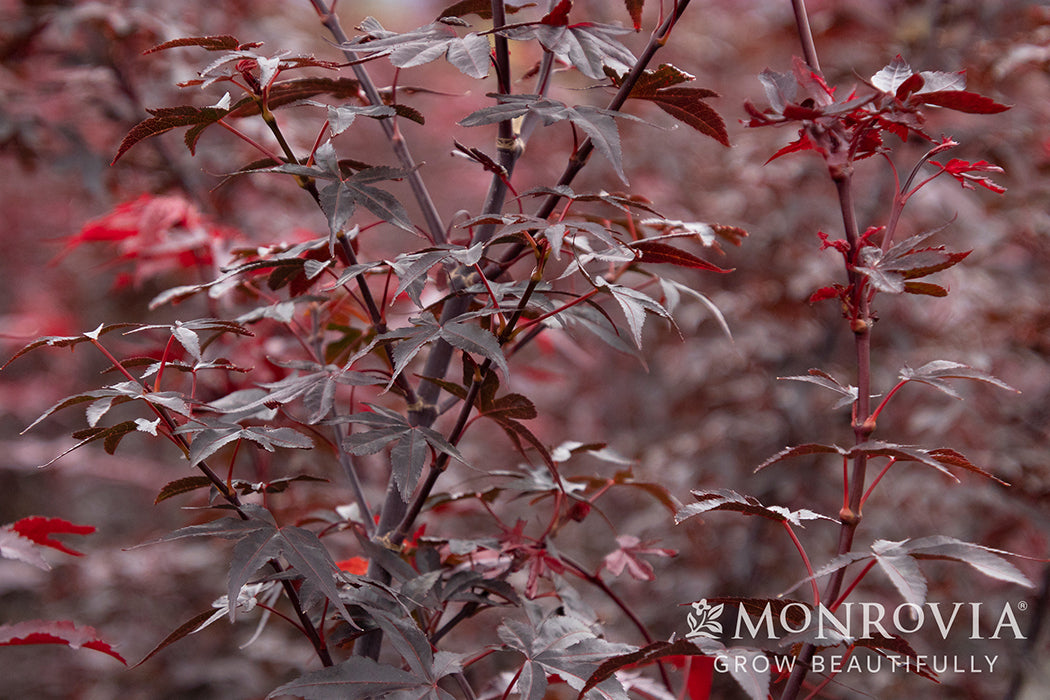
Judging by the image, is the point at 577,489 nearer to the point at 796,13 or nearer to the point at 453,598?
the point at 453,598

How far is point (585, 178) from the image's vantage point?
7.01 feet

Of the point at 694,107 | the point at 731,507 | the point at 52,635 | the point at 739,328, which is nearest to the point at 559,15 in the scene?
the point at 694,107

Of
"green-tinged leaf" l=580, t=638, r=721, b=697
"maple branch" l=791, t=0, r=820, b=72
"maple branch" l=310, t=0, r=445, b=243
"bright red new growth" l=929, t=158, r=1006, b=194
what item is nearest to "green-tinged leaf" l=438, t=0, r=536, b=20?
"maple branch" l=310, t=0, r=445, b=243

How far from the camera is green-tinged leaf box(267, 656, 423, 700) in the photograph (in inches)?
19.1

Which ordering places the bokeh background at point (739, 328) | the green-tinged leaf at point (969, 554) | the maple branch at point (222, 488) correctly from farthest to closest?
the bokeh background at point (739, 328)
the maple branch at point (222, 488)
the green-tinged leaf at point (969, 554)

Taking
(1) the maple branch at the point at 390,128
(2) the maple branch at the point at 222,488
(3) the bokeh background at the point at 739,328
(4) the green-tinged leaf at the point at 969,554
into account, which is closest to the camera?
(4) the green-tinged leaf at the point at 969,554

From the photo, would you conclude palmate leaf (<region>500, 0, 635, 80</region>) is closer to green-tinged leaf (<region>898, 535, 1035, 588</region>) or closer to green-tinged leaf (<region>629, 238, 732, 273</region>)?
green-tinged leaf (<region>629, 238, 732, 273</region>)

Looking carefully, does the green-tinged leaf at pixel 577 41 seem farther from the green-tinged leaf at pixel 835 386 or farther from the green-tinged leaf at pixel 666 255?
the green-tinged leaf at pixel 835 386

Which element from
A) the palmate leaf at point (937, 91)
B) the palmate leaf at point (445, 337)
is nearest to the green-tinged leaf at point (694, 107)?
the palmate leaf at point (937, 91)

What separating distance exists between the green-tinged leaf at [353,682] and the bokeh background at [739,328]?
0.67 metres

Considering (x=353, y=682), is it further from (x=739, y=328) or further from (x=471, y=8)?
(x=739, y=328)

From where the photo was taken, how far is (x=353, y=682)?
0.50 meters

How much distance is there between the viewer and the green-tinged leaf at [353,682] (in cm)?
48

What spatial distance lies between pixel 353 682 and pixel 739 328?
1.28 meters
